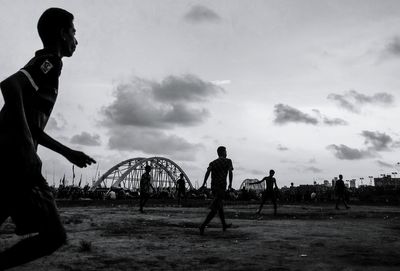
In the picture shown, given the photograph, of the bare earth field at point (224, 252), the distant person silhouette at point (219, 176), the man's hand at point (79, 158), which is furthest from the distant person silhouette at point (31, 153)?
the distant person silhouette at point (219, 176)

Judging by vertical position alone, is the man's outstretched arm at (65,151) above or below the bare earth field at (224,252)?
above

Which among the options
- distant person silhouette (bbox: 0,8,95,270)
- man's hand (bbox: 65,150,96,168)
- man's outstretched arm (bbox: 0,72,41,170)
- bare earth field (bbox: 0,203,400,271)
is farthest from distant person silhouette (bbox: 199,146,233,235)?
man's outstretched arm (bbox: 0,72,41,170)

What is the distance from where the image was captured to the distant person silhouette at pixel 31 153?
91.1 inches

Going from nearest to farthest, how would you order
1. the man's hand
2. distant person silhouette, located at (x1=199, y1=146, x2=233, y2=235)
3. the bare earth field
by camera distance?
the man's hand, the bare earth field, distant person silhouette, located at (x1=199, y1=146, x2=233, y2=235)

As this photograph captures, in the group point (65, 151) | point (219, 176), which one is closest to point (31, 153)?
point (65, 151)

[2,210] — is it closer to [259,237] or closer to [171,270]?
[171,270]

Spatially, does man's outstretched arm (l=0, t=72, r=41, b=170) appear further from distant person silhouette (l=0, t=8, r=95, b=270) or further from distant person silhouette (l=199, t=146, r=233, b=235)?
distant person silhouette (l=199, t=146, r=233, b=235)

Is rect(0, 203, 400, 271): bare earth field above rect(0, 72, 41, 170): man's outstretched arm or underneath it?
underneath

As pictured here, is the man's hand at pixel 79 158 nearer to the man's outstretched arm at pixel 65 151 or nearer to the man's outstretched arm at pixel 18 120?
the man's outstretched arm at pixel 65 151

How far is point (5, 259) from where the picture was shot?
2.41 meters

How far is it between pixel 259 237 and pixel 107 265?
11.3 ft

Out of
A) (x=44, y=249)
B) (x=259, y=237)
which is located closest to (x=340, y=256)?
(x=259, y=237)

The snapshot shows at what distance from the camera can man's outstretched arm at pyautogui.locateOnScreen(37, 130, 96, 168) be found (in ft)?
8.82

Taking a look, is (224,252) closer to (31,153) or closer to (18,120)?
(31,153)
